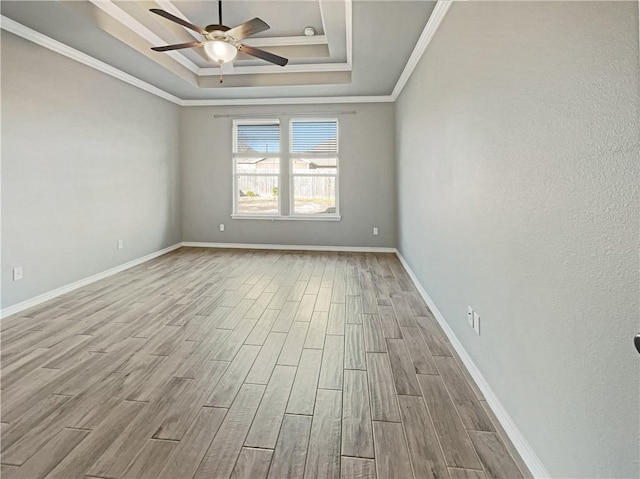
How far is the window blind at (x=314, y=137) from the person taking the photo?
20.4ft

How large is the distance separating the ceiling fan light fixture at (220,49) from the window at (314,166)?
3072 mm

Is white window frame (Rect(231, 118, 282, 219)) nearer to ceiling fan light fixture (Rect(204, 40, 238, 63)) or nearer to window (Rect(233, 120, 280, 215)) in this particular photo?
window (Rect(233, 120, 280, 215))

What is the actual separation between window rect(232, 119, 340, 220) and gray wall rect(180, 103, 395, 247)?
164 millimetres

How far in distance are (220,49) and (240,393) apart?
2.87m

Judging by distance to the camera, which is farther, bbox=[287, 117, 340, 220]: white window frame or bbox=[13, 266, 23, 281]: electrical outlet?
bbox=[287, 117, 340, 220]: white window frame

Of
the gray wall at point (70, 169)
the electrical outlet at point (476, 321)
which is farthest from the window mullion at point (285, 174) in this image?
the electrical outlet at point (476, 321)

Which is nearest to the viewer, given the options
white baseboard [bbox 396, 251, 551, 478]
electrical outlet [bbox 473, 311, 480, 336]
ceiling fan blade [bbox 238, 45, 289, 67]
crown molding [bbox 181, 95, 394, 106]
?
white baseboard [bbox 396, 251, 551, 478]

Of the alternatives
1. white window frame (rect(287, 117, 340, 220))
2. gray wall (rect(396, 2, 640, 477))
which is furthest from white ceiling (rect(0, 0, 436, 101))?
gray wall (rect(396, 2, 640, 477))

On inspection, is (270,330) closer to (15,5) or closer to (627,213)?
(627,213)

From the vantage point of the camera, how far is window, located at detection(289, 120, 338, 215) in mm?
6219

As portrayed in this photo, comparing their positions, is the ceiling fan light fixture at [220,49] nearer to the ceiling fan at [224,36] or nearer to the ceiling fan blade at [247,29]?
the ceiling fan at [224,36]

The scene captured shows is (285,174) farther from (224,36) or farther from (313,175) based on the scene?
(224,36)

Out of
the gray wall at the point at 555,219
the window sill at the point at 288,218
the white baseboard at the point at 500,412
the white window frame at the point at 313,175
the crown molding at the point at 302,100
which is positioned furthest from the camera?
the window sill at the point at 288,218

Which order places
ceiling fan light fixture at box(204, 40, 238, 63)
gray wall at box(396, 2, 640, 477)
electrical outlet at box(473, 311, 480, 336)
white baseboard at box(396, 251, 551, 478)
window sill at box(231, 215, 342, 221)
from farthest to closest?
window sill at box(231, 215, 342, 221) < ceiling fan light fixture at box(204, 40, 238, 63) < electrical outlet at box(473, 311, 480, 336) < white baseboard at box(396, 251, 551, 478) < gray wall at box(396, 2, 640, 477)
